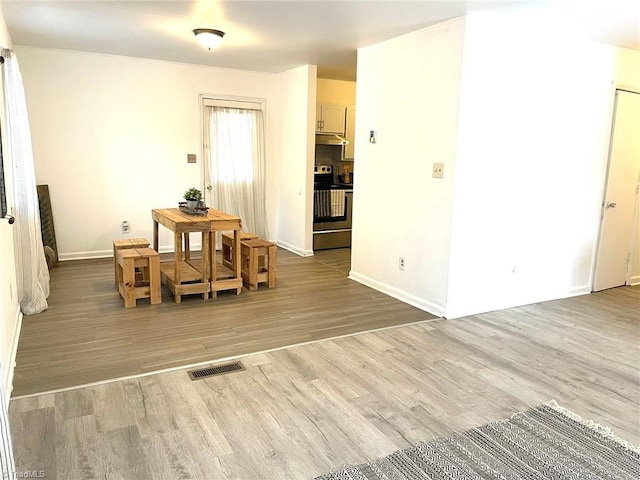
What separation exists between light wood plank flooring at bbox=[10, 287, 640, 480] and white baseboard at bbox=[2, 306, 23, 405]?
13cm

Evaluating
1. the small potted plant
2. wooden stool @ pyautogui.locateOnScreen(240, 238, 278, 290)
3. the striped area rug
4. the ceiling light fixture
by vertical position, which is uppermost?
the ceiling light fixture

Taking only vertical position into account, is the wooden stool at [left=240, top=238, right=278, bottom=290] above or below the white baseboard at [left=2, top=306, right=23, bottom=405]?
above

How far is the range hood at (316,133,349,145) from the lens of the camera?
7.14 metres

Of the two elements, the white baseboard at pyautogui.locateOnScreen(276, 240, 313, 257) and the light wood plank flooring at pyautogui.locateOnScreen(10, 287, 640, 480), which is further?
the white baseboard at pyautogui.locateOnScreen(276, 240, 313, 257)

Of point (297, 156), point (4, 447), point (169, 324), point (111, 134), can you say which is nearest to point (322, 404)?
point (4, 447)

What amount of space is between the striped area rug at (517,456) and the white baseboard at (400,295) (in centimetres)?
168

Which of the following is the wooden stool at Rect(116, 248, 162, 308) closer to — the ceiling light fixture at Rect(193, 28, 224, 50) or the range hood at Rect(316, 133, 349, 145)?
the ceiling light fixture at Rect(193, 28, 224, 50)

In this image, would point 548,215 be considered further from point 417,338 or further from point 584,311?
point 417,338

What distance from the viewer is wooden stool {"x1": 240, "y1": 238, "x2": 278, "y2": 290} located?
481cm

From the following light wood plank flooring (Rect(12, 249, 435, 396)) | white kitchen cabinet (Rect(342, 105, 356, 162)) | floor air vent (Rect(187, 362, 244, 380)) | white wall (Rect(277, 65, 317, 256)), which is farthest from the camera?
white kitchen cabinet (Rect(342, 105, 356, 162))

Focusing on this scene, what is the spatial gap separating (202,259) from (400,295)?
6.32 ft

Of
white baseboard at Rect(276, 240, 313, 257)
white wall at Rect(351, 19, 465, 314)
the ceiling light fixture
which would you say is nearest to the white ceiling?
the ceiling light fixture

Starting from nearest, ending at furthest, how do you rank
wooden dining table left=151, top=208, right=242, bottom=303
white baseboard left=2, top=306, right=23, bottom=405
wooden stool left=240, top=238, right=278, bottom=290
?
white baseboard left=2, top=306, right=23, bottom=405 → wooden dining table left=151, top=208, right=242, bottom=303 → wooden stool left=240, top=238, right=278, bottom=290

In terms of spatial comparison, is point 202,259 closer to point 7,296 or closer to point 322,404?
point 7,296
